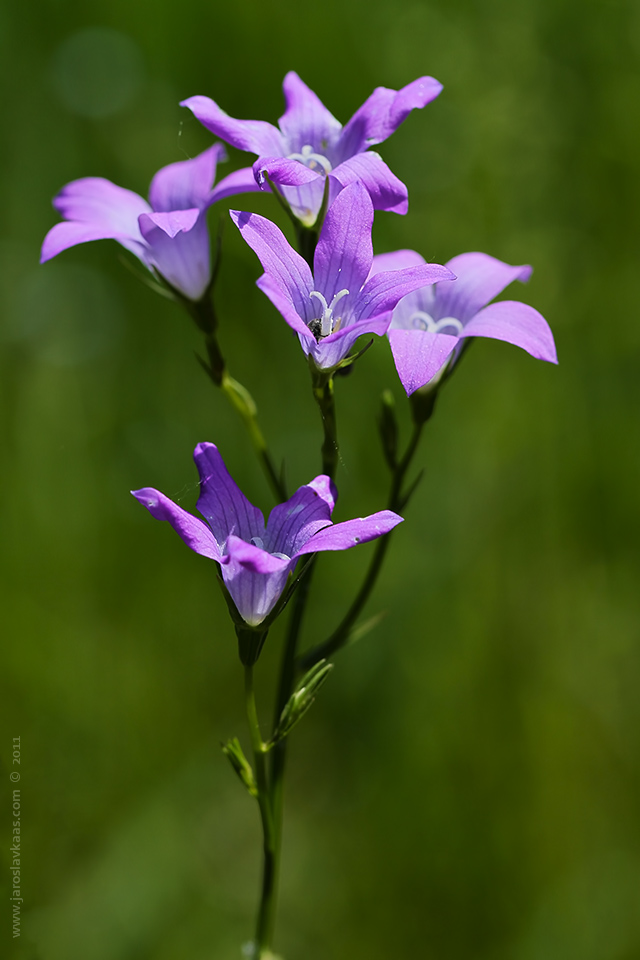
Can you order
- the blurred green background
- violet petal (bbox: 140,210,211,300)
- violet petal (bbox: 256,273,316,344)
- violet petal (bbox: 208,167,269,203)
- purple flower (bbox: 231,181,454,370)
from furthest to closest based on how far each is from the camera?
the blurred green background → violet petal (bbox: 140,210,211,300) → violet petal (bbox: 208,167,269,203) → purple flower (bbox: 231,181,454,370) → violet petal (bbox: 256,273,316,344)

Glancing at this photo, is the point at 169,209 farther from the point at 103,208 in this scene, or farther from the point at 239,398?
the point at 239,398

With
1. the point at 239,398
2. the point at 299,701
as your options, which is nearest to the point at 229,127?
the point at 239,398

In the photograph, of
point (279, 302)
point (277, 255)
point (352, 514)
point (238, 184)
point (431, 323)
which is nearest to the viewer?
point (279, 302)

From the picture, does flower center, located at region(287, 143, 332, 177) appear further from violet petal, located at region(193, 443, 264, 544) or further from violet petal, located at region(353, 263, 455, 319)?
violet petal, located at region(193, 443, 264, 544)

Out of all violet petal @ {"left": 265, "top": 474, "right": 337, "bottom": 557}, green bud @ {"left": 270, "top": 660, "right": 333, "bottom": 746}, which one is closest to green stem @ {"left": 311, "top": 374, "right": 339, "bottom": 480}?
violet petal @ {"left": 265, "top": 474, "right": 337, "bottom": 557}

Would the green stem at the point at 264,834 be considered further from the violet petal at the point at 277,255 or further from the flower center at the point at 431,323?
the flower center at the point at 431,323

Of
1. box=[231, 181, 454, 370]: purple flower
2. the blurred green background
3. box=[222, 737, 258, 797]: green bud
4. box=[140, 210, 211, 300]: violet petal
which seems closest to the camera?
box=[231, 181, 454, 370]: purple flower
